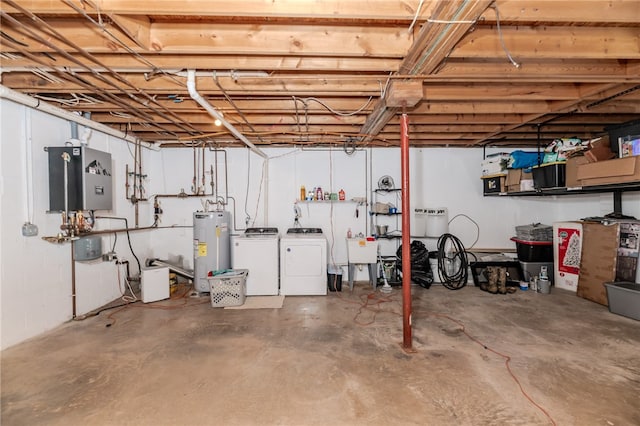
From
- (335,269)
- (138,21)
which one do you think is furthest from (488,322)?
(138,21)

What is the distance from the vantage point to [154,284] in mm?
3635

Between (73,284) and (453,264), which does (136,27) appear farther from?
(453,264)

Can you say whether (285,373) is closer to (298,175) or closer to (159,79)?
(159,79)

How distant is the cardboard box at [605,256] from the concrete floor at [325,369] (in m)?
0.46

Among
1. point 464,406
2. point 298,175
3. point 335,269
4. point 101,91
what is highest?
point 101,91

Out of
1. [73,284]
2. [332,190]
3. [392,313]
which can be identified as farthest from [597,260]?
[73,284]

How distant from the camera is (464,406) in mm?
1729

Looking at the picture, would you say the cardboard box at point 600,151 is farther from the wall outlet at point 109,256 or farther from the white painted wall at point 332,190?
the wall outlet at point 109,256

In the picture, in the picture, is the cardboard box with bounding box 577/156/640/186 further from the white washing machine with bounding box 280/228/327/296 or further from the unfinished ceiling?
the white washing machine with bounding box 280/228/327/296

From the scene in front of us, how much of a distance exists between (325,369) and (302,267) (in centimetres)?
182

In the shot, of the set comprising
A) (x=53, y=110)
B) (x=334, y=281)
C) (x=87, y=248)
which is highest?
(x=53, y=110)

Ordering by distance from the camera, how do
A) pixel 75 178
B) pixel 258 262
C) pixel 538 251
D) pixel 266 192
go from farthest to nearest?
1. pixel 266 192
2. pixel 538 251
3. pixel 258 262
4. pixel 75 178

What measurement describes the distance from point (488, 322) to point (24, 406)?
4004mm

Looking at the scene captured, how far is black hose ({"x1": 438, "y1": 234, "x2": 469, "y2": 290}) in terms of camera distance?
4.22 metres
